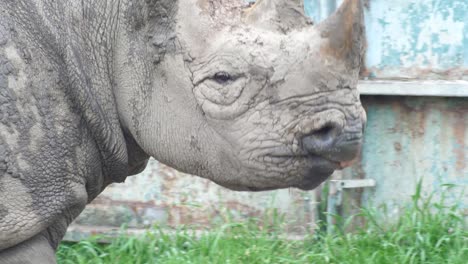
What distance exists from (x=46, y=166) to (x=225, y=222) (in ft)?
8.67

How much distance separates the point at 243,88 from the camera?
3.84 metres

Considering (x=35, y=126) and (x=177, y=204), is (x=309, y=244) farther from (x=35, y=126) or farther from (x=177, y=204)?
(x=35, y=126)

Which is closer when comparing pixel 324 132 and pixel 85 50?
pixel 324 132

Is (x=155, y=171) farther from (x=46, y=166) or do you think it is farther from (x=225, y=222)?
(x=46, y=166)

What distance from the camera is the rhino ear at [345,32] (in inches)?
148

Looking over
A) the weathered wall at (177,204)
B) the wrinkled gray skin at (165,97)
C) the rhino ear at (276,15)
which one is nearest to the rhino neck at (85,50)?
the wrinkled gray skin at (165,97)

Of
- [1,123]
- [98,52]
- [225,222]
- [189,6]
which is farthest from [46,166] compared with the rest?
[225,222]

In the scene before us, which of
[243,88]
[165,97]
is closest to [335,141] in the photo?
[243,88]

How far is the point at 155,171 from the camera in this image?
21.4 ft

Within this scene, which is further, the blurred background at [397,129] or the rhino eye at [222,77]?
the blurred background at [397,129]

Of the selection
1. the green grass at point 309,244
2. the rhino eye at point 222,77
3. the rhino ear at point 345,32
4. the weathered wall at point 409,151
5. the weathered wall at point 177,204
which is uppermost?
the rhino ear at point 345,32

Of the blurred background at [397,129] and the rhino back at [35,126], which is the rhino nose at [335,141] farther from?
the blurred background at [397,129]

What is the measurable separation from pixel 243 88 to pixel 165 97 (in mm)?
336

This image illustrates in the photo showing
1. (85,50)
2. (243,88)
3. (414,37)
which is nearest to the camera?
(243,88)
